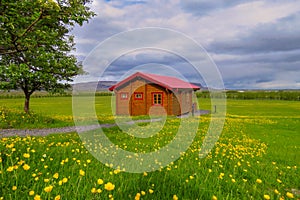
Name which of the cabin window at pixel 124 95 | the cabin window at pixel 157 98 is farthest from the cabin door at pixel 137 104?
the cabin window at pixel 157 98

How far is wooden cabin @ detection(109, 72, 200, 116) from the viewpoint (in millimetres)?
27625

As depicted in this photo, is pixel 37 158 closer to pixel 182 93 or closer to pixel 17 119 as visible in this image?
pixel 17 119

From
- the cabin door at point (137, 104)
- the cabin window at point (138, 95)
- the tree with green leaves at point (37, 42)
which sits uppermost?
the tree with green leaves at point (37, 42)

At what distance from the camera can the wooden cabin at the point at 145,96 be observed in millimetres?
27625

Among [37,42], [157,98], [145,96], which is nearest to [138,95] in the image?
[145,96]

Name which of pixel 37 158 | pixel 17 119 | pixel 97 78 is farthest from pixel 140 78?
pixel 37 158

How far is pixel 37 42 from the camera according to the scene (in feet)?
21.5

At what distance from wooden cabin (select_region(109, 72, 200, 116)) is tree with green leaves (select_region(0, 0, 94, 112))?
37.5 ft

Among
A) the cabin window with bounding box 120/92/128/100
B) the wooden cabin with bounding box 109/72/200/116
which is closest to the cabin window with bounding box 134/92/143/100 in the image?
the wooden cabin with bounding box 109/72/200/116

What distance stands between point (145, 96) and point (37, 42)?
2195cm

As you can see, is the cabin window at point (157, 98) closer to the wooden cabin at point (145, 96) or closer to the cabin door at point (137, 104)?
the wooden cabin at point (145, 96)

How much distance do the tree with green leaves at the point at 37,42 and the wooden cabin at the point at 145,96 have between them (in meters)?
11.4

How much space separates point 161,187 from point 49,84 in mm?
17195

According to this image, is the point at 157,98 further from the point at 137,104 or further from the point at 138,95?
the point at 137,104
